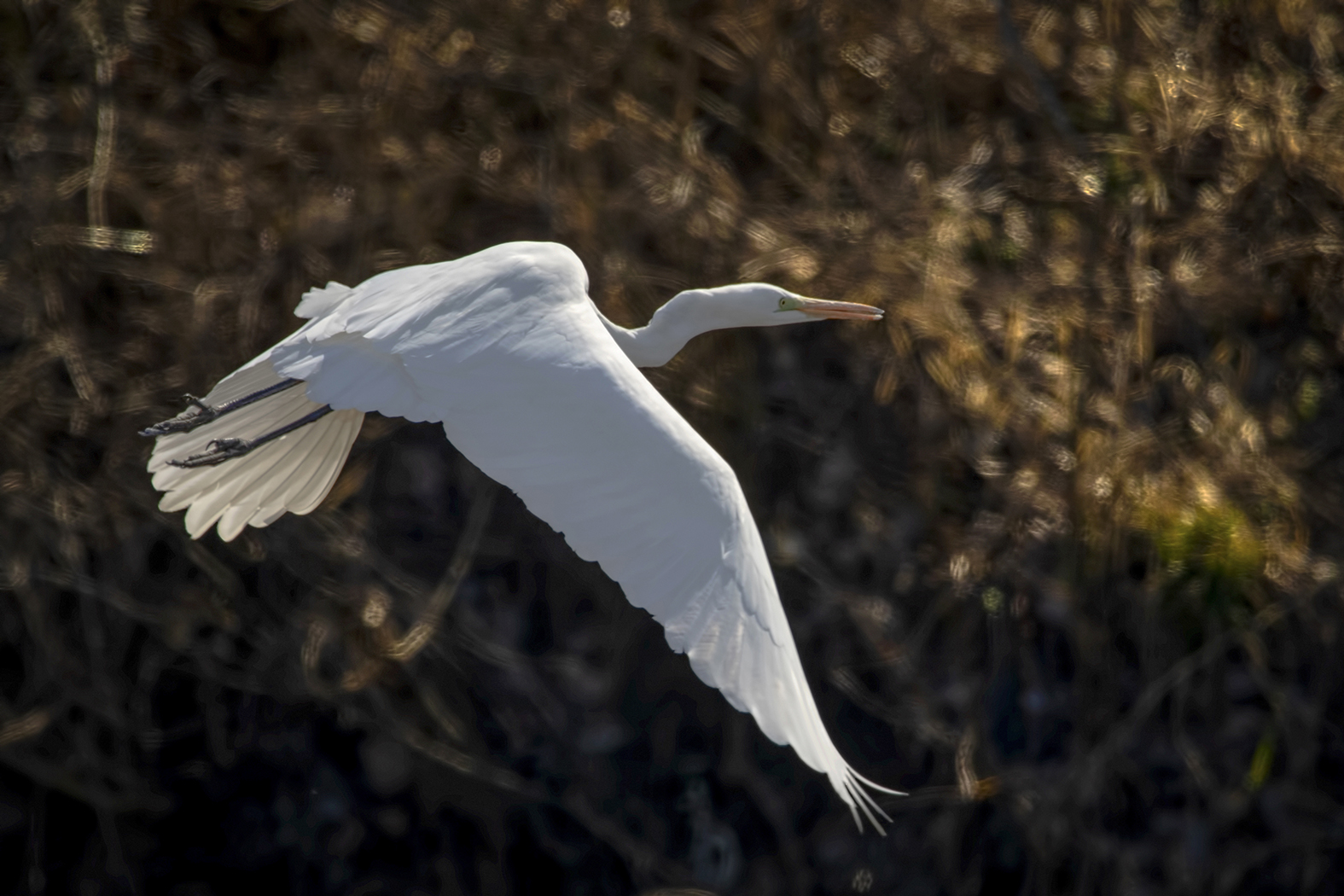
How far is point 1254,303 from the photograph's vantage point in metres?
5.23

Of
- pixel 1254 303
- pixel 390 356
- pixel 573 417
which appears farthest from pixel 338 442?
pixel 1254 303

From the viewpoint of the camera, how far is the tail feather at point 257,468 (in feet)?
12.1

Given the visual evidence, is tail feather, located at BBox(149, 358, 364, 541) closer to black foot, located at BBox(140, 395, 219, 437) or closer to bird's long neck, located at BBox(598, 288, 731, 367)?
black foot, located at BBox(140, 395, 219, 437)

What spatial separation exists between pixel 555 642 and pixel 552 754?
0.35m

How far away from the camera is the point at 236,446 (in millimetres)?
3607

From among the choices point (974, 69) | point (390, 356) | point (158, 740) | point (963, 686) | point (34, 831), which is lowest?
point (34, 831)

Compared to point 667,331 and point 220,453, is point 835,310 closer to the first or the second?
point 667,331

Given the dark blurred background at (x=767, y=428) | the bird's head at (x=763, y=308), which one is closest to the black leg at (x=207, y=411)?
the bird's head at (x=763, y=308)

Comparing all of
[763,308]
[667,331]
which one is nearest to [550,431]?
[667,331]

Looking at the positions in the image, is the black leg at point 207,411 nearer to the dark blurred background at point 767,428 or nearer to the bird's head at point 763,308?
the bird's head at point 763,308

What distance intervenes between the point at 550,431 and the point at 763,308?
94 centimetres

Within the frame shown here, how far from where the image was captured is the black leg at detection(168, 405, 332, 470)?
3.59 metres

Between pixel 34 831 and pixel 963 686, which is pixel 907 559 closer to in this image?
pixel 963 686

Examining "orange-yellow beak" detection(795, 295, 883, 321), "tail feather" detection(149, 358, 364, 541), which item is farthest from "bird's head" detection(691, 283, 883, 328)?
"tail feather" detection(149, 358, 364, 541)
